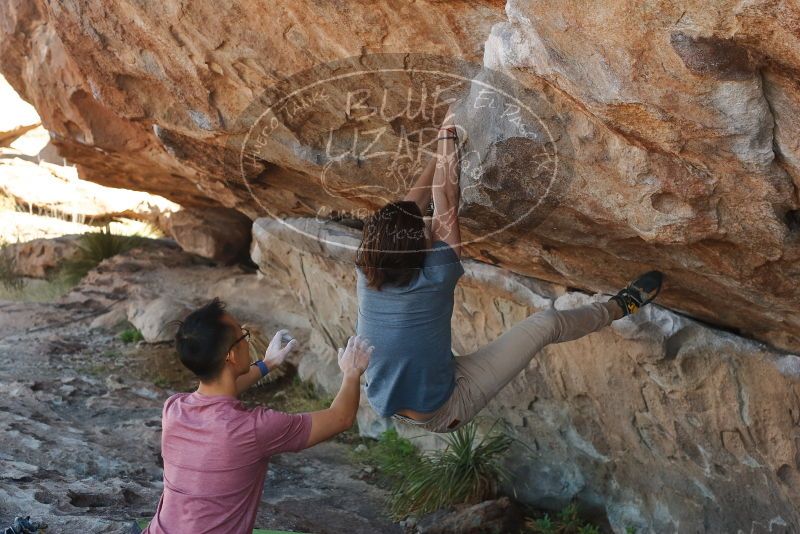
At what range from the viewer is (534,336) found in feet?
10.9

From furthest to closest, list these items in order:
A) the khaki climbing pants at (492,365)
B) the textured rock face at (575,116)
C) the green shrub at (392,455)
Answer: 1. the green shrub at (392,455)
2. the khaki climbing pants at (492,365)
3. the textured rock face at (575,116)

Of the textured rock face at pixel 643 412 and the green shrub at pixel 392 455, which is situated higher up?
the textured rock face at pixel 643 412

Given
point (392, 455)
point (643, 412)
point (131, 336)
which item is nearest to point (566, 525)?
point (643, 412)

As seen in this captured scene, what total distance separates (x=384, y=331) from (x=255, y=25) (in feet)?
4.43

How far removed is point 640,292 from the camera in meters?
3.57

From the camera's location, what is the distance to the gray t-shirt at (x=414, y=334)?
9.81 feet

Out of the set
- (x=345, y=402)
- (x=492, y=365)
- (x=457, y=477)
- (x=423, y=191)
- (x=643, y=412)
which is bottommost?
(x=457, y=477)

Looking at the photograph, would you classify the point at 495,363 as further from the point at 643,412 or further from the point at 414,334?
the point at 643,412

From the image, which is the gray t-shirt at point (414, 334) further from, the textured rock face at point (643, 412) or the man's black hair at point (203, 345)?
the textured rock face at point (643, 412)

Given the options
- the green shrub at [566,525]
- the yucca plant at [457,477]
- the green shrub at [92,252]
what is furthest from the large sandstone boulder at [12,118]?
the green shrub at [566,525]

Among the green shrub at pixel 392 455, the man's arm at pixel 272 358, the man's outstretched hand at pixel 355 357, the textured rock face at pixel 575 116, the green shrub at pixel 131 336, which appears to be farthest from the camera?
the green shrub at pixel 131 336

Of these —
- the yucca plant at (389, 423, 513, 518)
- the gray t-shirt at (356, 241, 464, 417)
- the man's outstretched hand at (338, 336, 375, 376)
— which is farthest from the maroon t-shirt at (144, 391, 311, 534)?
the yucca plant at (389, 423, 513, 518)

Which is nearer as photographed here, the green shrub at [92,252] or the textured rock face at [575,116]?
the textured rock face at [575,116]

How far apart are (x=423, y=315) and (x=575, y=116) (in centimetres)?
86
